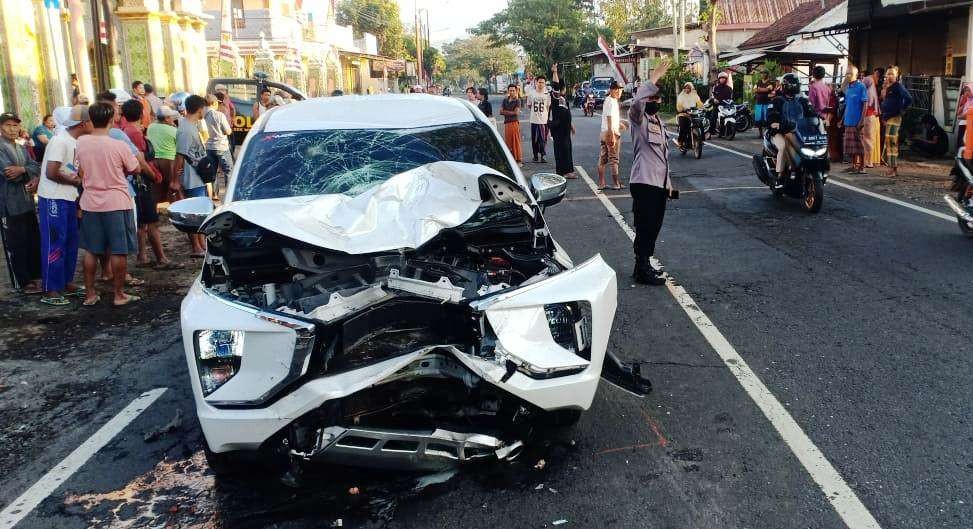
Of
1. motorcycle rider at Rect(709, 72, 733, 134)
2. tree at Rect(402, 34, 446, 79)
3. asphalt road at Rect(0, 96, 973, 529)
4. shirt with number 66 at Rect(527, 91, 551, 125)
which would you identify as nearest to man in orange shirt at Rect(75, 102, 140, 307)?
asphalt road at Rect(0, 96, 973, 529)

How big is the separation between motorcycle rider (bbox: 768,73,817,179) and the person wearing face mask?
4078 millimetres

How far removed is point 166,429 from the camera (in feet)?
14.9

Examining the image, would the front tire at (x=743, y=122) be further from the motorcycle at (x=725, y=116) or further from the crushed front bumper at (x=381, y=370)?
the crushed front bumper at (x=381, y=370)

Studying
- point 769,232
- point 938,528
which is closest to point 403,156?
point 938,528

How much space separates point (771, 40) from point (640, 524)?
3128 centimetres

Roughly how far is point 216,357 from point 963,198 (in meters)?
8.49

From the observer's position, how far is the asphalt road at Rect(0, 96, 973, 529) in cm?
354

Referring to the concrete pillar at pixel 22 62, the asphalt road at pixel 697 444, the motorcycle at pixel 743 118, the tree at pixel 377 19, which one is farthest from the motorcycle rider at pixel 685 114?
the tree at pixel 377 19

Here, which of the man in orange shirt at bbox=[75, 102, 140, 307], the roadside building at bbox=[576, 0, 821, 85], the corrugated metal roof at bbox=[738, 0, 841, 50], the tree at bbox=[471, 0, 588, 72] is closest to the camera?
the man in orange shirt at bbox=[75, 102, 140, 307]

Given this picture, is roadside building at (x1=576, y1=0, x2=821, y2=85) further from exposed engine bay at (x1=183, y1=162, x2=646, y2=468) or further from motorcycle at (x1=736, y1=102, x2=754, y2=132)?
exposed engine bay at (x1=183, y1=162, x2=646, y2=468)

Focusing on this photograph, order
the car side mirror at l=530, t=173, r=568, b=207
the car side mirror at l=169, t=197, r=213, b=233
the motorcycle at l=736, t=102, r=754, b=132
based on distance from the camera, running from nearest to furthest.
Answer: the car side mirror at l=169, t=197, r=213, b=233 < the car side mirror at l=530, t=173, r=568, b=207 < the motorcycle at l=736, t=102, r=754, b=132

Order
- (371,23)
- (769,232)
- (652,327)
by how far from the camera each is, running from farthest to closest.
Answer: (371,23) < (769,232) < (652,327)

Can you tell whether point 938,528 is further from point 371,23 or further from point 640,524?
point 371,23

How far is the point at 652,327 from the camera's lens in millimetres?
6133
